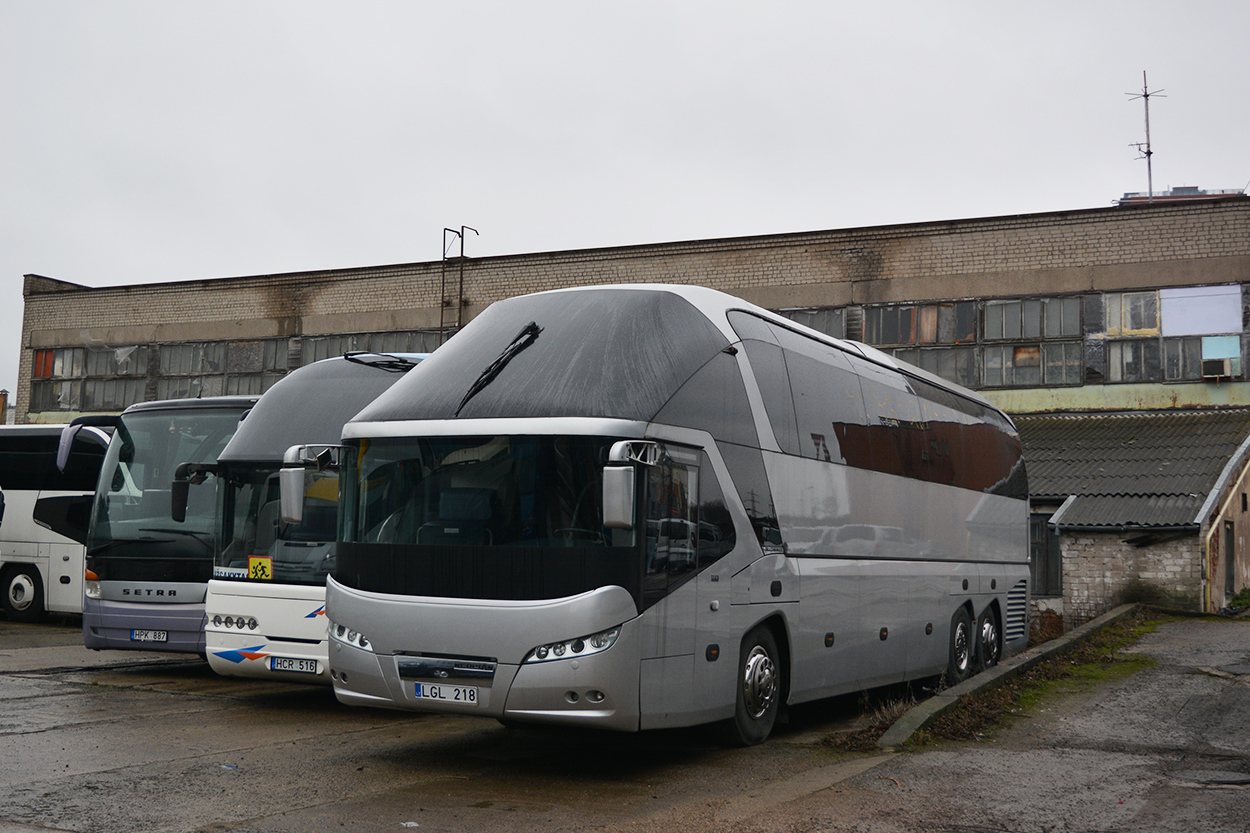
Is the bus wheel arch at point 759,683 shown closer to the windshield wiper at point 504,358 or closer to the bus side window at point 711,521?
the bus side window at point 711,521

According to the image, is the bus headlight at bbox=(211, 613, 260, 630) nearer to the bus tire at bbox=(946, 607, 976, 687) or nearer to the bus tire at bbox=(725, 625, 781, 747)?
the bus tire at bbox=(725, 625, 781, 747)

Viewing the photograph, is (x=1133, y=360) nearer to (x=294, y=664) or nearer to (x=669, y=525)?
(x=294, y=664)

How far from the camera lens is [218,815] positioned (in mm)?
6750

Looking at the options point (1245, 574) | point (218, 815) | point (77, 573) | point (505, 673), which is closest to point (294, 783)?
point (218, 815)

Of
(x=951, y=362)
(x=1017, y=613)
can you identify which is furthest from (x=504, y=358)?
(x=951, y=362)

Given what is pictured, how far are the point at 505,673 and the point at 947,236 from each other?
25.0 metres

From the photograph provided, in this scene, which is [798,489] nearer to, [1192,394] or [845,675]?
[845,675]

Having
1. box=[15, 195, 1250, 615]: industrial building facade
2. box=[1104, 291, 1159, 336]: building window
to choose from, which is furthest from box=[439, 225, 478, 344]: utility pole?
box=[1104, 291, 1159, 336]: building window

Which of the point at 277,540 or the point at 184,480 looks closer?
the point at 277,540

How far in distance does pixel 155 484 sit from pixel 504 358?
7052 millimetres

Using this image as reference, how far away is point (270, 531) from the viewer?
37.5ft

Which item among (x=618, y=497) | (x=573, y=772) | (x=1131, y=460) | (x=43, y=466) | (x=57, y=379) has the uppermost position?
(x=57, y=379)

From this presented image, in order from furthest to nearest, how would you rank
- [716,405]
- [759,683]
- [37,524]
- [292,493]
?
[37,524], [759,683], [292,493], [716,405]

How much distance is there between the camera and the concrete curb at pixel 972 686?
9445 millimetres
